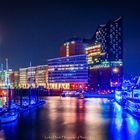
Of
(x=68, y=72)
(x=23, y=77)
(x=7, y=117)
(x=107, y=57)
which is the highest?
(x=107, y=57)

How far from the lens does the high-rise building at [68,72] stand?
133 m

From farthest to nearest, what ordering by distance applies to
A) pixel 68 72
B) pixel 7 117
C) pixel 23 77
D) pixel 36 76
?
pixel 23 77
pixel 36 76
pixel 68 72
pixel 7 117

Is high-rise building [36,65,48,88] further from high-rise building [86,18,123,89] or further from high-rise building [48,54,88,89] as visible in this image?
high-rise building [86,18,123,89]

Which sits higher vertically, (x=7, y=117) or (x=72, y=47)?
(x=72, y=47)

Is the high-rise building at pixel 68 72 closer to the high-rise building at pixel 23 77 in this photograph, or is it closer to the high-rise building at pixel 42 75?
the high-rise building at pixel 42 75

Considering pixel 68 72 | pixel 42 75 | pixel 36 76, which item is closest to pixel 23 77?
pixel 36 76

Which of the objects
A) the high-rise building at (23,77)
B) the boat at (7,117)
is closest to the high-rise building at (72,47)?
the high-rise building at (23,77)

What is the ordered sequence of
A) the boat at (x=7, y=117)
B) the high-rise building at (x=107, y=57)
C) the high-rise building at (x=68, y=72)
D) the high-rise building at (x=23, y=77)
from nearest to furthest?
the boat at (x=7, y=117) → the high-rise building at (x=107, y=57) → the high-rise building at (x=68, y=72) → the high-rise building at (x=23, y=77)

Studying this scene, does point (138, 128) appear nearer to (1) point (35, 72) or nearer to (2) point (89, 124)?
(2) point (89, 124)

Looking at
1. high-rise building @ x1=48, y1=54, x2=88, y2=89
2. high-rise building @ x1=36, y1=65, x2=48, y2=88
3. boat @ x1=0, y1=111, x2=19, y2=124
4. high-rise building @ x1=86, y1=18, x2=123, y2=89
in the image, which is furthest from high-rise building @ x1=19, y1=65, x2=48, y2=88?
boat @ x1=0, y1=111, x2=19, y2=124

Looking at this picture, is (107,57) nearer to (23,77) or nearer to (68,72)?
(68,72)

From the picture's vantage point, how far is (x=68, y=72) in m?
136

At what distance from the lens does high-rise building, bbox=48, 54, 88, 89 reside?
133 metres

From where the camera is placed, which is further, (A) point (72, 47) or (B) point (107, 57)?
(A) point (72, 47)
